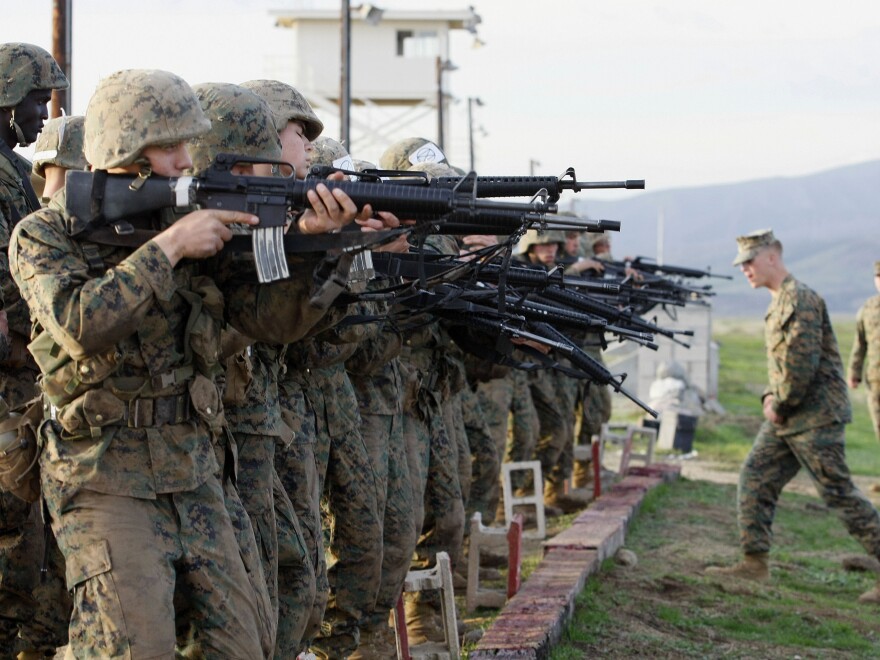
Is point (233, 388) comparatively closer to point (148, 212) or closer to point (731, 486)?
point (148, 212)

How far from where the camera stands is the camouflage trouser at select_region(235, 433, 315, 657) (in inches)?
213

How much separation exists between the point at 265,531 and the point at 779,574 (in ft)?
20.6

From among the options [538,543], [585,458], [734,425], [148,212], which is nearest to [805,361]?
[538,543]

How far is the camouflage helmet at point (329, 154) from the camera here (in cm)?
746

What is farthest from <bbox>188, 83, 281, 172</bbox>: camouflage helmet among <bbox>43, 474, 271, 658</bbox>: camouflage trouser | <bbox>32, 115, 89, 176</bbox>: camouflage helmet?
<bbox>43, 474, 271, 658</bbox>: camouflage trouser

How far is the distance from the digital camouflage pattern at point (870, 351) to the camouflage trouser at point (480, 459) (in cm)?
647

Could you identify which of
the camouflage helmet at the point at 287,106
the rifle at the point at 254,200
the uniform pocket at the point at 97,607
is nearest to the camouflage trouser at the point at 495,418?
the camouflage helmet at the point at 287,106

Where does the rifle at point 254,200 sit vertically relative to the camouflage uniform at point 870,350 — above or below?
above

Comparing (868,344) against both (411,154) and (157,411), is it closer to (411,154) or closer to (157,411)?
(411,154)

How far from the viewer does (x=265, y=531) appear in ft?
17.7

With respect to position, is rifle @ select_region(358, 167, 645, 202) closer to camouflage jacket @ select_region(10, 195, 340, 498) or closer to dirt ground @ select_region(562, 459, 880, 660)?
camouflage jacket @ select_region(10, 195, 340, 498)

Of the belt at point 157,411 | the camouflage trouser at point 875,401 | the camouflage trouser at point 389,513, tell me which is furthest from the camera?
the camouflage trouser at point 875,401

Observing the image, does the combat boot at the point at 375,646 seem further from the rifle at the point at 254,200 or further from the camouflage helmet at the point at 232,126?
the rifle at the point at 254,200

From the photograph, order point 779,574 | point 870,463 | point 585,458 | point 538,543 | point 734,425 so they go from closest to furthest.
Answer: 1. point 779,574
2. point 538,543
3. point 585,458
4. point 870,463
5. point 734,425
